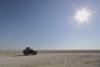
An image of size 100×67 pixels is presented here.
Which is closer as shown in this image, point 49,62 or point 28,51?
point 49,62

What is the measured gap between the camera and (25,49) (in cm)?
4922

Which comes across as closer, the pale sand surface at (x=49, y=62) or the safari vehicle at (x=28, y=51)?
the pale sand surface at (x=49, y=62)

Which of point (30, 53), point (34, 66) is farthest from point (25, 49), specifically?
point (34, 66)

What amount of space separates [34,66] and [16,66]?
1.75 m

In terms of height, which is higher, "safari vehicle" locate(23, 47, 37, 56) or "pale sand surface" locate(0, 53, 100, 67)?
"safari vehicle" locate(23, 47, 37, 56)

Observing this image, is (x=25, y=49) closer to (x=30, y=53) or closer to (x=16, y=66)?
(x=30, y=53)

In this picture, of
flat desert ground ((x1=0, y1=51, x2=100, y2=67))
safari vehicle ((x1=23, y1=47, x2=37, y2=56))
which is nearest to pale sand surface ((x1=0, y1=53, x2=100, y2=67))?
flat desert ground ((x1=0, y1=51, x2=100, y2=67))

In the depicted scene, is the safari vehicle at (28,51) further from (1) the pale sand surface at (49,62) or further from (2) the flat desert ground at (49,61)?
(1) the pale sand surface at (49,62)

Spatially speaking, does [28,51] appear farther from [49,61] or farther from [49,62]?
[49,62]

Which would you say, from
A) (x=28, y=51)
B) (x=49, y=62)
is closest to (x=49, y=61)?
(x=49, y=62)

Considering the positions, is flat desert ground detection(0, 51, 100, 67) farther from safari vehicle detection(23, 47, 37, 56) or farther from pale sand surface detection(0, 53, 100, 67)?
safari vehicle detection(23, 47, 37, 56)

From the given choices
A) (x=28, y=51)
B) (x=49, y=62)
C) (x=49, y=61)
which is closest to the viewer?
(x=49, y=62)

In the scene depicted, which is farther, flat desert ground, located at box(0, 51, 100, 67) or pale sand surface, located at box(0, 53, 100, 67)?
flat desert ground, located at box(0, 51, 100, 67)

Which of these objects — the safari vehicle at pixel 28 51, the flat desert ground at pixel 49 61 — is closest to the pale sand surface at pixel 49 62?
the flat desert ground at pixel 49 61
